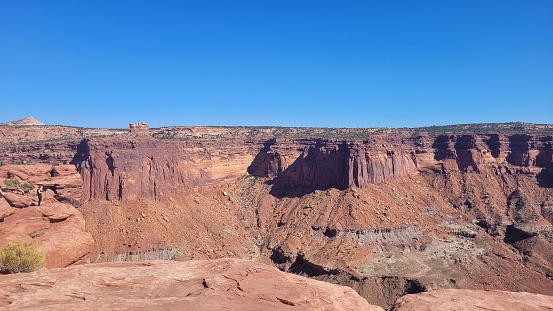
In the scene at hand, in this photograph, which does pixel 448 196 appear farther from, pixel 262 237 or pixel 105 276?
pixel 105 276

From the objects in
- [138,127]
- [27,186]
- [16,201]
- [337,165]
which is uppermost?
[138,127]

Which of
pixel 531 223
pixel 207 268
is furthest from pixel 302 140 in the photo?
pixel 207 268

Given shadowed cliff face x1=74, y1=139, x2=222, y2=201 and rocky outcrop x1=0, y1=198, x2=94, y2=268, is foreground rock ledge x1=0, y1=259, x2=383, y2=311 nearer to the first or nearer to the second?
rocky outcrop x1=0, y1=198, x2=94, y2=268

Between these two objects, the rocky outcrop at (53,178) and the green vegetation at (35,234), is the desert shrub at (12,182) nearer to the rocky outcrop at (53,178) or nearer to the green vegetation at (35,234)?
the rocky outcrop at (53,178)

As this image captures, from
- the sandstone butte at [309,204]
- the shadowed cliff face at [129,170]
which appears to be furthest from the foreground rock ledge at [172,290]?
the shadowed cliff face at [129,170]

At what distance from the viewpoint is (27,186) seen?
141 ft

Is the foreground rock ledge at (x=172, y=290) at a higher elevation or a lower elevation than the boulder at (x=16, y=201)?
lower

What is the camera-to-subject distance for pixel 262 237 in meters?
75.5

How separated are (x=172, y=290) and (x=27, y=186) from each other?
3549 centimetres

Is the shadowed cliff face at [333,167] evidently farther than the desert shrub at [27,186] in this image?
Yes

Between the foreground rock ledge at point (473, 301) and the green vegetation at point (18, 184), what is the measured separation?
42528mm

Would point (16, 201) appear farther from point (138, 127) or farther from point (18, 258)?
point (138, 127)

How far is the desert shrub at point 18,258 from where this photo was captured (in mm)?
24281

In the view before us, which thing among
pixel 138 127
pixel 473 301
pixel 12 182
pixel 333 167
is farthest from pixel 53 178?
pixel 333 167
